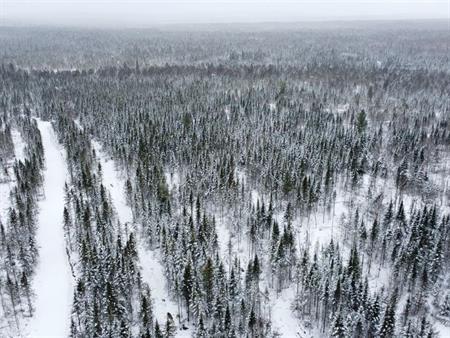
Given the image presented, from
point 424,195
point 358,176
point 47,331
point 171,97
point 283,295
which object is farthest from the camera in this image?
point 171,97

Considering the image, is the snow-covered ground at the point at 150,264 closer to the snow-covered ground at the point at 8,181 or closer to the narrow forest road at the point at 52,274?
the narrow forest road at the point at 52,274

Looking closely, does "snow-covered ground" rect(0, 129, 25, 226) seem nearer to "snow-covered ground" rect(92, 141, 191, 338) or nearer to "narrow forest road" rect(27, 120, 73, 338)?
"narrow forest road" rect(27, 120, 73, 338)

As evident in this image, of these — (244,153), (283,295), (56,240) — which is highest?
(244,153)

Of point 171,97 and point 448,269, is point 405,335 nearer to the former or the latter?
point 448,269

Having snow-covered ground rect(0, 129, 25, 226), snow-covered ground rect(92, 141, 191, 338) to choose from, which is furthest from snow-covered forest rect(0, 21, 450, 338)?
snow-covered ground rect(0, 129, 25, 226)

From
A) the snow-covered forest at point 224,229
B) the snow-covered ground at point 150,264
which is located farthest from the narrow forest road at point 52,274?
the snow-covered ground at point 150,264

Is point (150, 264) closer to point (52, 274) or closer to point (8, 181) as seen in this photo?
point (52, 274)

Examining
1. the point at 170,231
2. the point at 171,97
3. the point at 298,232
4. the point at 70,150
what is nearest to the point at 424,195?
the point at 298,232
